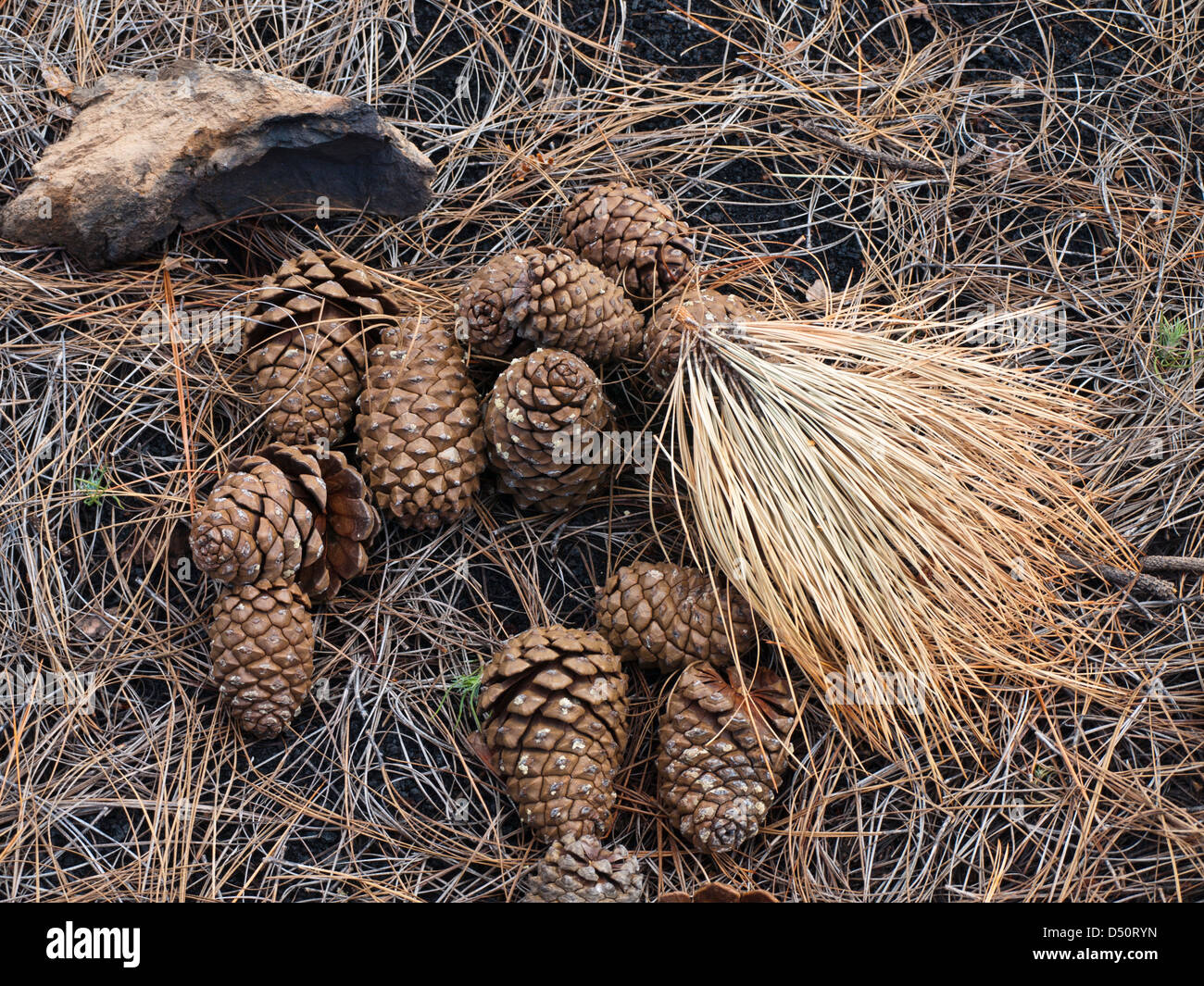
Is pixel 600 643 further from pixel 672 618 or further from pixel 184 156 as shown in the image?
pixel 184 156

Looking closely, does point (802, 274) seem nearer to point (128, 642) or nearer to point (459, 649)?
point (459, 649)

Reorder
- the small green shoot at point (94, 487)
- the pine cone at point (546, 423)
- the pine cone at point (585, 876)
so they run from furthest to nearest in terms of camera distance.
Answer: the small green shoot at point (94, 487) < the pine cone at point (546, 423) < the pine cone at point (585, 876)

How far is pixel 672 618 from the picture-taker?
1996mm

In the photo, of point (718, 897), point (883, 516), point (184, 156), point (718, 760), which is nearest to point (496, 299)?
point (184, 156)

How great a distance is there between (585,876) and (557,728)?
0.94ft

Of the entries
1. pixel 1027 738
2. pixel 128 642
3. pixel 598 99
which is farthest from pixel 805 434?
pixel 128 642

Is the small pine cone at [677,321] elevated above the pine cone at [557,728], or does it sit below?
above

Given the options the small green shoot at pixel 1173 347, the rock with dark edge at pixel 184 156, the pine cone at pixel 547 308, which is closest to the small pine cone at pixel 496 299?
the pine cone at pixel 547 308

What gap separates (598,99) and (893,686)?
61.6 inches

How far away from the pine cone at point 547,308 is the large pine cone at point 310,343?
0.24 m

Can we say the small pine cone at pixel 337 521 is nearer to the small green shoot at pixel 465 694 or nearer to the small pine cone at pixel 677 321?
the small green shoot at pixel 465 694

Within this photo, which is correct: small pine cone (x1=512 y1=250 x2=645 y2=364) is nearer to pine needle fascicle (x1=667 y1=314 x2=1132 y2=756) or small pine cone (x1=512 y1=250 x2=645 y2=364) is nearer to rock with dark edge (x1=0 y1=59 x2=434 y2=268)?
pine needle fascicle (x1=667 y1=314 x2=1132 y2=756)

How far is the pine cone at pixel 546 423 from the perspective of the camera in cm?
194

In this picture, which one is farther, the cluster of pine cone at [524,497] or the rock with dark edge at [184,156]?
the rock with dark edge at [184,156]
